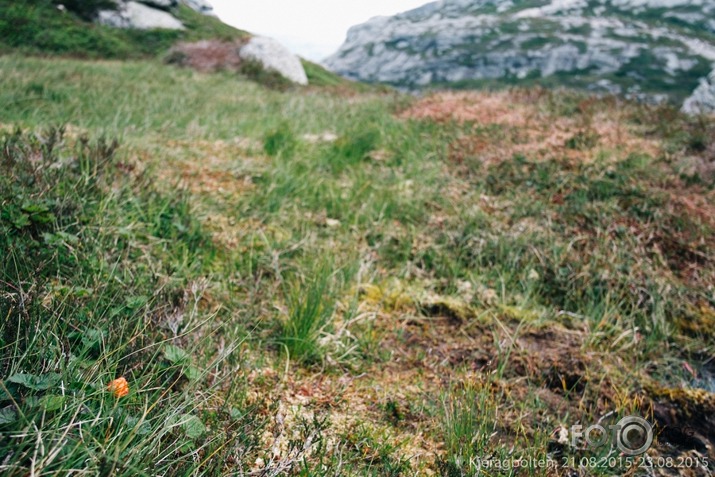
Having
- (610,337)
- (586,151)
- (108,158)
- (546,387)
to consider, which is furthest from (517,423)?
(586,151)

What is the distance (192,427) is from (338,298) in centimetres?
168

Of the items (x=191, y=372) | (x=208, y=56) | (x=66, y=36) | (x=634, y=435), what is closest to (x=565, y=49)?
(x=208, y=56)

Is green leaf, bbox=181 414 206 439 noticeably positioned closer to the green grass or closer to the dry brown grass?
the dry brown grass

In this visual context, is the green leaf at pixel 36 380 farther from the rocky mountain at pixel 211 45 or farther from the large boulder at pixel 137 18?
the large boulder at pixel 137 18

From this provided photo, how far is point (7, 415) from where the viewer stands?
3.75 feet

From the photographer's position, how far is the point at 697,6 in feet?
510

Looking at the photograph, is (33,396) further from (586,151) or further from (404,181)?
(586,151)

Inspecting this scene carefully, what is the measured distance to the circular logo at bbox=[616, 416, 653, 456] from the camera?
79.9 inches

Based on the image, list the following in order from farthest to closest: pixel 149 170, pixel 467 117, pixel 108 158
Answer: pixel 467 117, pixel 149 170, pixel 108 158

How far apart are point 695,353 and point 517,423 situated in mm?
2036

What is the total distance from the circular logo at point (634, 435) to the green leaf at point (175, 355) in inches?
83.9

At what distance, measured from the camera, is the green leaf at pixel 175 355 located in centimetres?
168

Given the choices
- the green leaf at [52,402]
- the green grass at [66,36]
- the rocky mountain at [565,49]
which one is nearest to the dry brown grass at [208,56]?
the green grass at [66,36]

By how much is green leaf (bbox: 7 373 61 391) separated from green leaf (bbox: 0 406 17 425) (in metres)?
0.09
